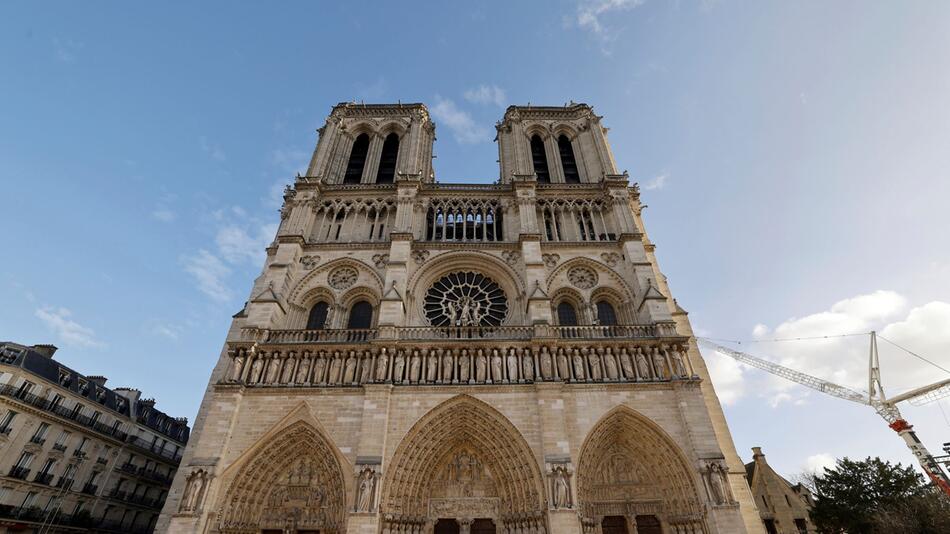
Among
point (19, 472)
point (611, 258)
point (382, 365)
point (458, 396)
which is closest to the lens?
point (458, 396)

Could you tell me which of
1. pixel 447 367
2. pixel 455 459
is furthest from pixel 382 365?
pixel 455 459

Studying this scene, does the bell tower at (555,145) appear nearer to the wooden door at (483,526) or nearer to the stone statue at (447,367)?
the stone statue at (447,367)

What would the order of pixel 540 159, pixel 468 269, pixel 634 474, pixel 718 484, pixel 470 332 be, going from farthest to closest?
pixel 540 159, pixel 468 269, pixel 470 332, pixel 634 474, pixel 718 484

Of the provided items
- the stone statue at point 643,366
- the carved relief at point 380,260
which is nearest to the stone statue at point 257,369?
the carved relief at point 380,260

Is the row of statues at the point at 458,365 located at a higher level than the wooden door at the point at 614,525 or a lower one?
higher

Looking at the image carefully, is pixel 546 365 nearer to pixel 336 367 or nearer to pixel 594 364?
Result: pixel 594 364

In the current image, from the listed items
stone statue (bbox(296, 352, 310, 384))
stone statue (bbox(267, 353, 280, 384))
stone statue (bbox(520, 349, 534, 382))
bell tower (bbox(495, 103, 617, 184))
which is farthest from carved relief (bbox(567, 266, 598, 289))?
stone statue (bbox(267, 353, 280, 384))

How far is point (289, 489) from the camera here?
12.5 m

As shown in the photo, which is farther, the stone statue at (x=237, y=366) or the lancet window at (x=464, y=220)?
the lancet window at (x=464, y=220)

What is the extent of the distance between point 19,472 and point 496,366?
1762 cm

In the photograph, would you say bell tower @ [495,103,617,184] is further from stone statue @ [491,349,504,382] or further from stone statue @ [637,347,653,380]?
stone statue @ [491,349,504,382]

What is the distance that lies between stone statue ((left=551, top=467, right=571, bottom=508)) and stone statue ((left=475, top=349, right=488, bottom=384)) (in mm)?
3240

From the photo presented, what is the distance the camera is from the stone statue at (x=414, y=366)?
44.0 feet

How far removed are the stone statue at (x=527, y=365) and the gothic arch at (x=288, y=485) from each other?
575cm
